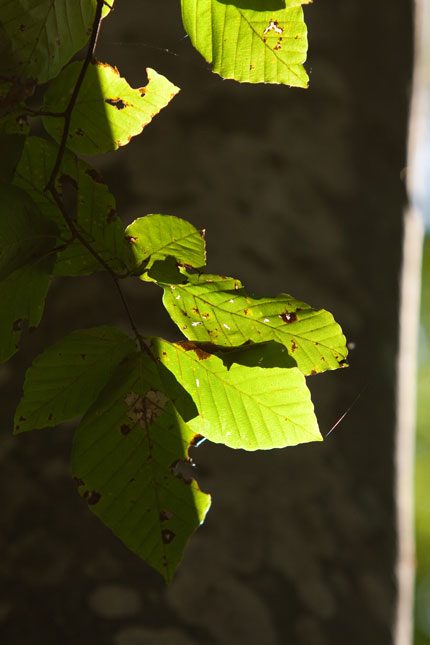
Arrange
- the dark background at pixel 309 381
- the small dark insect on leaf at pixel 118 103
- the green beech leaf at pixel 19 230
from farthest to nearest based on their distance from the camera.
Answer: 1. the dark background at pixel 309 381
2. the small dark insect on leaf at pixel 118 103
3. the green beech leaf at pixel 19 230

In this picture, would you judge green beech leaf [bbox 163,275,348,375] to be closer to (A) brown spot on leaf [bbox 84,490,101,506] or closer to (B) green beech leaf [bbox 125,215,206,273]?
(B) green beech leaf [bbox 125,215,206,273]

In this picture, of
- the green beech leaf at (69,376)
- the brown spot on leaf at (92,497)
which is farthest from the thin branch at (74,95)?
the brown spot on leaf at (92,497)

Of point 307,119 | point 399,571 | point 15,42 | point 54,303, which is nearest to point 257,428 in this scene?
point 15,42

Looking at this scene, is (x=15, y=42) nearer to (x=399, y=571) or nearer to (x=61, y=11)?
(x=61, y=11)

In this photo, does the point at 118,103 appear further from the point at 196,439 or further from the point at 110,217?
the point at 196,439

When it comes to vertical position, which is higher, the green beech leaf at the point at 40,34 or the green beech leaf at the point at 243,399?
the green beech leaf at the point at 40,34

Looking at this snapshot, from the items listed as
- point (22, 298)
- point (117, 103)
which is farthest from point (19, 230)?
point (117, 103)

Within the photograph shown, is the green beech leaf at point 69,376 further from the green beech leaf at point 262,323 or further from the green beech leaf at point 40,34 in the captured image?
the green beech leaf at point 40,34
